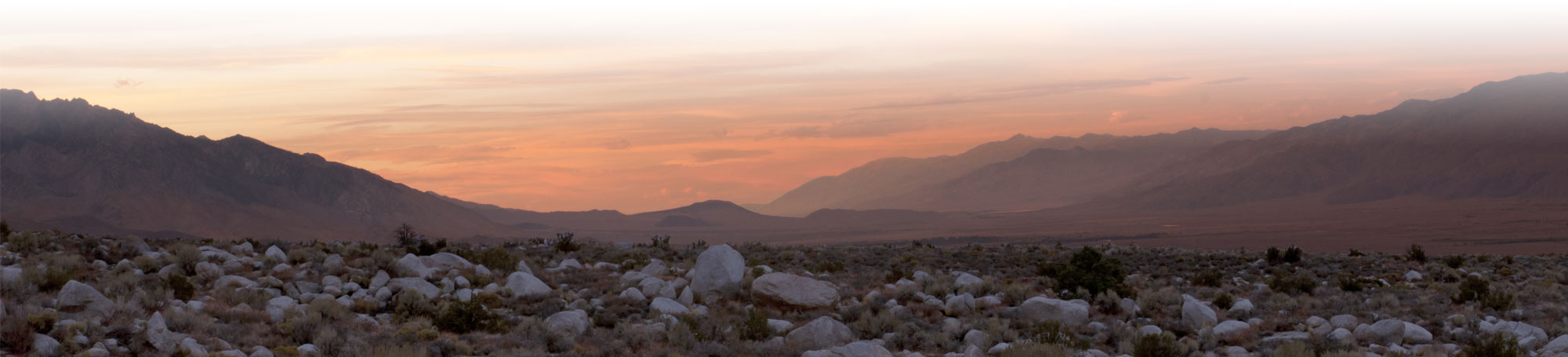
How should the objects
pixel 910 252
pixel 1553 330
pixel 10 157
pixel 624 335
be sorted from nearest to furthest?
pixel 624 335
pixel 1553 330
pixel 910 252
pixel 10 157

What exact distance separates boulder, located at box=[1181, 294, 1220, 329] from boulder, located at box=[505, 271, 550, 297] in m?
10.9

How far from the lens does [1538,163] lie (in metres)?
186

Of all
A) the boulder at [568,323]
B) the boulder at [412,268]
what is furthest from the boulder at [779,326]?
the boulder at [412,268]

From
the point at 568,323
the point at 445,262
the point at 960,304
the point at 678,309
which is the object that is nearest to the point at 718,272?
the point at 678,309

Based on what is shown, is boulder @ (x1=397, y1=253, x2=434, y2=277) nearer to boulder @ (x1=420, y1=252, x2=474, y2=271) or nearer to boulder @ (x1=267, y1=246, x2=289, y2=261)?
boulder @ (x1=420, y1=252, x2=474, y2=271)

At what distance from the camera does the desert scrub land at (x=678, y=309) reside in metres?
13.5

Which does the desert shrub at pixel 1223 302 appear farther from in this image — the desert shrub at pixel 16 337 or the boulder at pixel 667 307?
the desert shrub at pixel 16 337

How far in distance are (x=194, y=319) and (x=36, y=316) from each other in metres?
1.66

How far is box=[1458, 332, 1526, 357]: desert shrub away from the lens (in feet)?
45.6

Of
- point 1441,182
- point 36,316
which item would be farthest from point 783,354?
point 1441,182

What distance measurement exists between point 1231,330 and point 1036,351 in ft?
14.7

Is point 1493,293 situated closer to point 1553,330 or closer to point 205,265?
point 1553,330

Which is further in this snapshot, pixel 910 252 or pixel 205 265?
pixel 910 252

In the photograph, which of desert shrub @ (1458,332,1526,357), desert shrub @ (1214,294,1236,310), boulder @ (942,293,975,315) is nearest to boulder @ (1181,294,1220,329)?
desert shrub @ (1214,294,1236,310)
